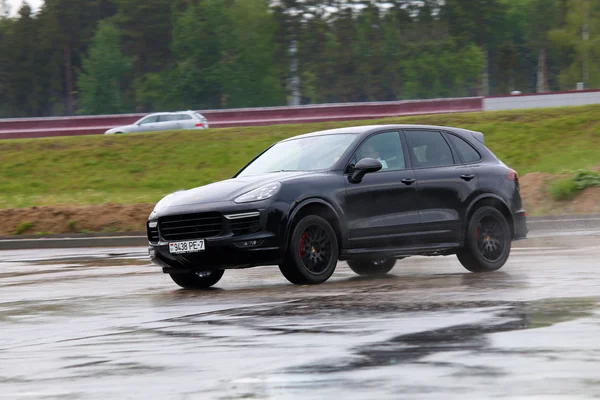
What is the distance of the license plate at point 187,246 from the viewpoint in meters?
12.1

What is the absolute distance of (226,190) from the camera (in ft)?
40.2

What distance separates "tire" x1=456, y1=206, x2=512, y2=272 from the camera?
1343 centimetres

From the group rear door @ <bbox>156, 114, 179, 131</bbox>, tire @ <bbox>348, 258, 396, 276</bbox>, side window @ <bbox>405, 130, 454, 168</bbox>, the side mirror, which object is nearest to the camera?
the side mirror

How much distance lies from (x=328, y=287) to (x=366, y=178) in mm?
1427

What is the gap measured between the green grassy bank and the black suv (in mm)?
14894

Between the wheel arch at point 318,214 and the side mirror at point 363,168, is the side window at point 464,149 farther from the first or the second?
the wheel arch at point 318,214

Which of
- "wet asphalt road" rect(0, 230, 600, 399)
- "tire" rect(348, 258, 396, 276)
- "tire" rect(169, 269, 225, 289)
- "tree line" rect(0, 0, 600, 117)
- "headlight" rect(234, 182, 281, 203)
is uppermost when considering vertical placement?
"tree line" rect(0, 0, 600, 117)

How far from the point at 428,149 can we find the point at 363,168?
1.36 m

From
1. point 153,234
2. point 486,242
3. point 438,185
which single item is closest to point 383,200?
point 438,185

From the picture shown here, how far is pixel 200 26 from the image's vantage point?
11094cm

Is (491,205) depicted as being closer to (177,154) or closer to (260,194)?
(260,194)

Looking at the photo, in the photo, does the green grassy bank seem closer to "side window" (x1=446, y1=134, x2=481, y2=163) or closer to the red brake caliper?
"side window" (x1=446, y1=134, x2=481, y2=163)

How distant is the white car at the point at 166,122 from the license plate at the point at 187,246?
119ft

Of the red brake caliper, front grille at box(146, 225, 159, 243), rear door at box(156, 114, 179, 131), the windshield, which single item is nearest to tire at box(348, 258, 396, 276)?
the windshield
